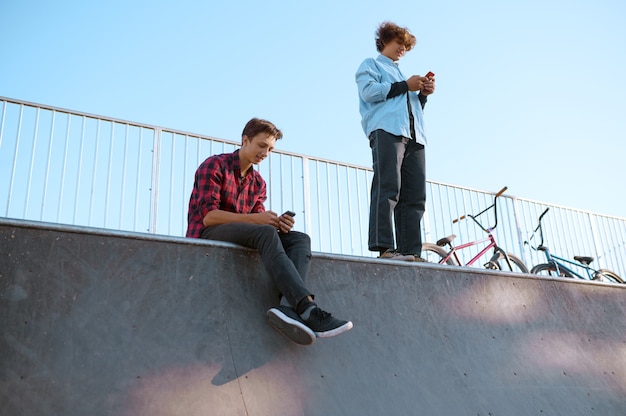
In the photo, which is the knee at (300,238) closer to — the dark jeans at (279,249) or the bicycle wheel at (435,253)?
the dark jeans at (279,249)

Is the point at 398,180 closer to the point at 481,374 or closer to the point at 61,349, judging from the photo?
the point at 481,374

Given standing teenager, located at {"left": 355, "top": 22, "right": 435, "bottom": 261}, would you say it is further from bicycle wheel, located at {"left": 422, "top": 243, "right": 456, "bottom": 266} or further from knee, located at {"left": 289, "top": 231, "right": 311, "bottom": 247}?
bicycle wheel, located at {"left": 422, "top": 243, "right": 456, "bottom": 266}

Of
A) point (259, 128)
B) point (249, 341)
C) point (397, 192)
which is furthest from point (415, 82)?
point (249, 341)

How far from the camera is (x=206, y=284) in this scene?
9.71ft

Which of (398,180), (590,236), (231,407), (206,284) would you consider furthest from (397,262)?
(590,236)

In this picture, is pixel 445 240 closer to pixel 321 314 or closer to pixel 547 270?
pixel 547 270

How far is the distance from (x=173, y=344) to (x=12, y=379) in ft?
2.03

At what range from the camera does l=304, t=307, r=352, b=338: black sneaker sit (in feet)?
9.32

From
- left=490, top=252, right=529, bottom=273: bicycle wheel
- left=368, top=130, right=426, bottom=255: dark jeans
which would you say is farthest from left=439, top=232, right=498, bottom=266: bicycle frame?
left=368, top=130, right=426, bottom=255: dark jeans

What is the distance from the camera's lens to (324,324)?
2873 mm

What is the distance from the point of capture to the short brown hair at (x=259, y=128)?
3529 mm

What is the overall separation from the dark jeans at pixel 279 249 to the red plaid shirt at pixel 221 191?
113 mm

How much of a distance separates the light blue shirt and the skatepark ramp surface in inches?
40.9

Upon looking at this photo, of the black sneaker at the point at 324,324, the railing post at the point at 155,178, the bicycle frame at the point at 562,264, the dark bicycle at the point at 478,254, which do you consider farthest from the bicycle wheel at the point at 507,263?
the black sneaker at the point at 324,324
